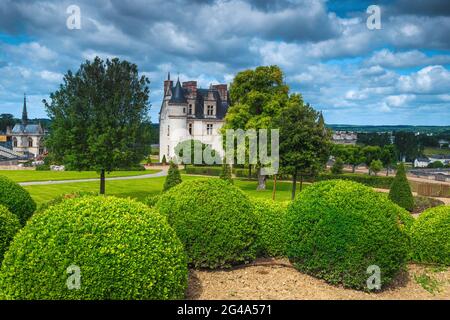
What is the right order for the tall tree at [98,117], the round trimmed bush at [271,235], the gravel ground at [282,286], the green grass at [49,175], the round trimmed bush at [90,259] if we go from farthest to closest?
the green grass at [49,175] < the tall tree at [98,117] < the round trimmed bush at [271,235] < the gravel ground at [282,286] < the round trimmed bush at [90,259]

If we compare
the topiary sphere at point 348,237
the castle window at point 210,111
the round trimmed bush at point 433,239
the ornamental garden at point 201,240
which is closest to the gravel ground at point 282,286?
the ornamental garden at point 201,240

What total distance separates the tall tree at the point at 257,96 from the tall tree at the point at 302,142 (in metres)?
9.09

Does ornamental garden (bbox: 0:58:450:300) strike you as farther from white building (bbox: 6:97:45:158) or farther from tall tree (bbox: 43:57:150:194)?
white building (bbox: 6:97:45:158)

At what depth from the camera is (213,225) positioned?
8875 millimetres

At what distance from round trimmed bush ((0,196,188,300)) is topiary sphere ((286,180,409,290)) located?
3.13 metres

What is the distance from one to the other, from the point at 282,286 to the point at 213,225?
1.93m

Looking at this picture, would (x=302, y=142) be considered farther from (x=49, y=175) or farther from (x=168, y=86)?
(x=168, y=86)

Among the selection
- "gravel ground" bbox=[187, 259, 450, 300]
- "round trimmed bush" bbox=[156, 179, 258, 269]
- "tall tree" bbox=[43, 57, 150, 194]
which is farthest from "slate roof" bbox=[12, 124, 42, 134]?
"gravel ground" bbox=[187, 259, 450, 300]

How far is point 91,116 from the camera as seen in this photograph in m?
25.1

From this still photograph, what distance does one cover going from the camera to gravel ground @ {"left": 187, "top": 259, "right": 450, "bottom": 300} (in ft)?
25.8

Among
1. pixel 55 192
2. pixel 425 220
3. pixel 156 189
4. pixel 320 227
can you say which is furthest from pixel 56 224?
pixel 156 189

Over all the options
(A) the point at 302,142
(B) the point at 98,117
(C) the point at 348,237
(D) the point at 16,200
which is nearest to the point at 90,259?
(C) the point at 348,237

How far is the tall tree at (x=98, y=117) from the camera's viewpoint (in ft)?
81.1

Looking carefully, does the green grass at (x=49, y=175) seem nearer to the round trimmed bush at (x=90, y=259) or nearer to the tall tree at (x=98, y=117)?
the tall tree at (x=98, y=117)
